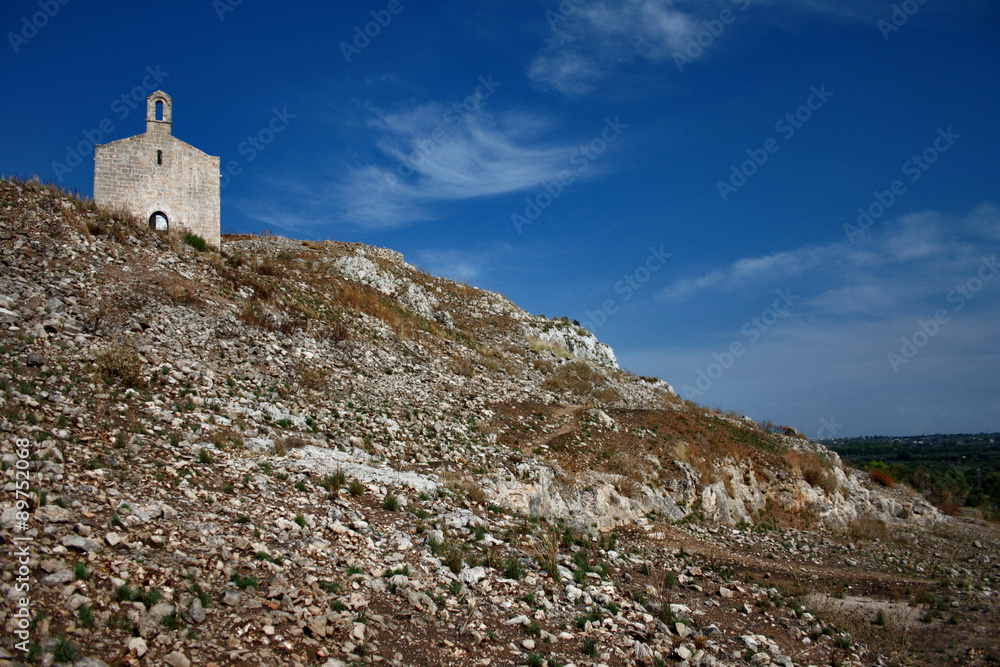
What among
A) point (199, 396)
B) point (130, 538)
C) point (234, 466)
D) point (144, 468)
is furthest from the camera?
point (199, 396)

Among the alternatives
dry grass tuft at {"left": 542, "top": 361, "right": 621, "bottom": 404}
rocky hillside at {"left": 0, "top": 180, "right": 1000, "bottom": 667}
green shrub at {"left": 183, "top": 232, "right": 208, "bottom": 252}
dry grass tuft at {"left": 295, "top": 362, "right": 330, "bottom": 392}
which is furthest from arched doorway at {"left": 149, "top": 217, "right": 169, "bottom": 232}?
dry grass tuft at {"left": 542, "top": 361, "right": 621, "bottom": 404}

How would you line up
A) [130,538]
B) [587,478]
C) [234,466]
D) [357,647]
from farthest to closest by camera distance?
[587,478] < [234,466] < [130,538] < [357,647]

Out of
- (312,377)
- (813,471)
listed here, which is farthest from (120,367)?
(813,471)

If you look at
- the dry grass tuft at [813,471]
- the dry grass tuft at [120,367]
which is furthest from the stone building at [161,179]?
the dry grass tuft at [813,471]

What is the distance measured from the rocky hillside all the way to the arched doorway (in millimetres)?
2018

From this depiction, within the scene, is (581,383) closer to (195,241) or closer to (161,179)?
(195,241)

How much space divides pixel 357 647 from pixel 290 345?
1396cm

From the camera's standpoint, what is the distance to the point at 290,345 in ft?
64.6

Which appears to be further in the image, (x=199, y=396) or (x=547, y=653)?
(x=199, y=396)

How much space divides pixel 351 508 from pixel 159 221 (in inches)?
730

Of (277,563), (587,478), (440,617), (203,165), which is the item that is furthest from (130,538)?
(203,165)

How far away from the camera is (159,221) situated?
76.2 feet

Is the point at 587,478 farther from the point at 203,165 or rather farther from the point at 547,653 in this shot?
the point at 203,165

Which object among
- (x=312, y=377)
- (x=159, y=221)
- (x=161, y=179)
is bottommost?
(x=312, y=377)
